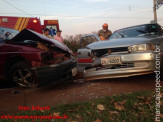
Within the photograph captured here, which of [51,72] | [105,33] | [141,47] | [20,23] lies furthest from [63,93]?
[20,23]

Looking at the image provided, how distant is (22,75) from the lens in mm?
3408

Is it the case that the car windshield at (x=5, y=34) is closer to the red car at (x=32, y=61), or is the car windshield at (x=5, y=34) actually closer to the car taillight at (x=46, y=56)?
the red car at (x=32, y=61)

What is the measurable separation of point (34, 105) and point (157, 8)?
74.5ft

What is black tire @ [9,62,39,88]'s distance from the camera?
10.9 feet

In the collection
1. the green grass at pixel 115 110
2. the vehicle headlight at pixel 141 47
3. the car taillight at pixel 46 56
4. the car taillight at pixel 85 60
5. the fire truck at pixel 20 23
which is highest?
the fire truck at pixel 20 23

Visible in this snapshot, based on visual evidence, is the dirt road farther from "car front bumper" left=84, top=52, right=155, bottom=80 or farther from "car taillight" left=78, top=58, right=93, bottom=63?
"car taillight" left=78, top=58, right=93, bottom=63

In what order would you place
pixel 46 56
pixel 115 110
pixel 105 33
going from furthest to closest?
pixel 105 33 → pixel 46 56 → pixel 115 110

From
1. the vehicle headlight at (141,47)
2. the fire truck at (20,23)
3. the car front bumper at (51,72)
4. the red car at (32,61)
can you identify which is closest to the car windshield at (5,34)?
the red car at (32,61)

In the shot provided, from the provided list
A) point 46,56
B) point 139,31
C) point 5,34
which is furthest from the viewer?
point 139,31

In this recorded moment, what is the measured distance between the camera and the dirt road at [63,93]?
9.25ft

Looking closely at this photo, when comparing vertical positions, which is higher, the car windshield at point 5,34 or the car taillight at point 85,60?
the car windshield at point 5,34

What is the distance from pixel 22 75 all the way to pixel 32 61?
45 centimetres

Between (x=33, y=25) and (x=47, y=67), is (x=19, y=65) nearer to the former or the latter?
(x=47, y=67)

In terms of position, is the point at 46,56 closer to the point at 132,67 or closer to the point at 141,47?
the point at 132,67
